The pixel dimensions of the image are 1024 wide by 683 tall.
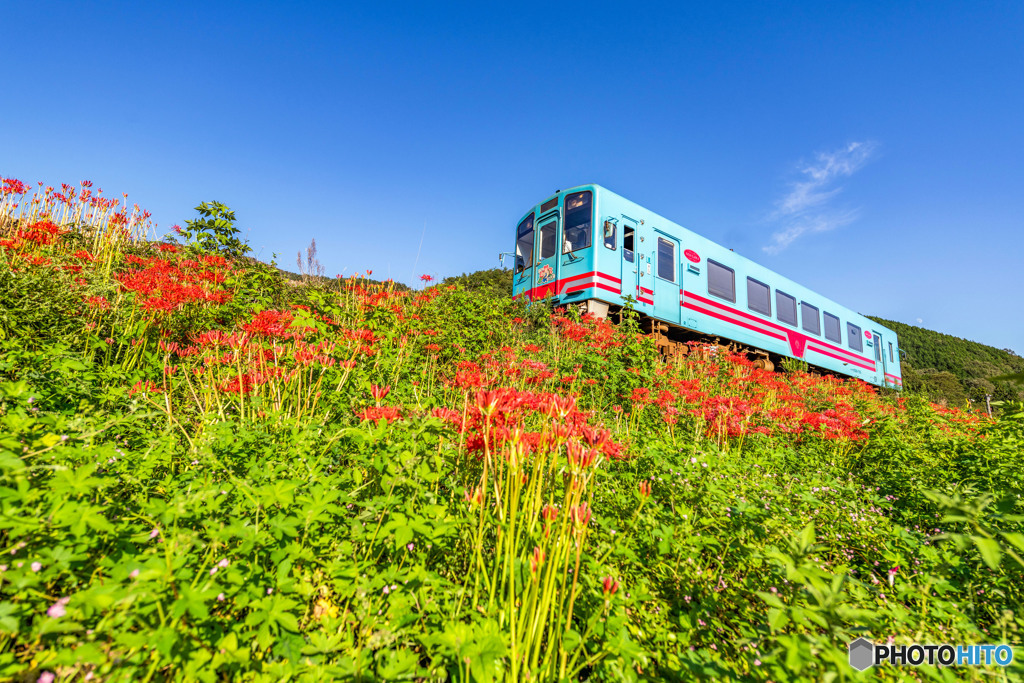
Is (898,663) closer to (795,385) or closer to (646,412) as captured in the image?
(646,412)

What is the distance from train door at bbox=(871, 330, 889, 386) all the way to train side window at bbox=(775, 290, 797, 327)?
6.90 m

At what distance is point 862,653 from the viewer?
111 centimetres

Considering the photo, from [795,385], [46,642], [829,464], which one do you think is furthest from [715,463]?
[795,385]

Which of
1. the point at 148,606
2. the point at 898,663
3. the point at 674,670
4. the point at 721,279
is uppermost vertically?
the point at 721,279

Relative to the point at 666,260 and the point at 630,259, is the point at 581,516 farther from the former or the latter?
the point at 666,260

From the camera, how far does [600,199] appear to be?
793cm

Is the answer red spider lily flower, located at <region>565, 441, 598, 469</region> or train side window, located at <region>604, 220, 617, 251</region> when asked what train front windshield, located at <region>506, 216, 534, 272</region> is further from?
red spider lily flower, located at <region>565, 441, 598, 469</region>

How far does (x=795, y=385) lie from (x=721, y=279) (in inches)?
138

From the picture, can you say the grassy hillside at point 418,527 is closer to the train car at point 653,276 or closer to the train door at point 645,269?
the train car at point 653,276

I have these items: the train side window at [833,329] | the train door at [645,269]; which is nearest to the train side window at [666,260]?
the train door at [645,269]

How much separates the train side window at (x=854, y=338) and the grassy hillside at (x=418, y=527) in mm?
12931

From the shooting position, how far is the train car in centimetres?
792

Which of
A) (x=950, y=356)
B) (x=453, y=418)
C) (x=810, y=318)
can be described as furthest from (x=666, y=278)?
(x=950, y=356)

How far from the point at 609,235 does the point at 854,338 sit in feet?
41.9
